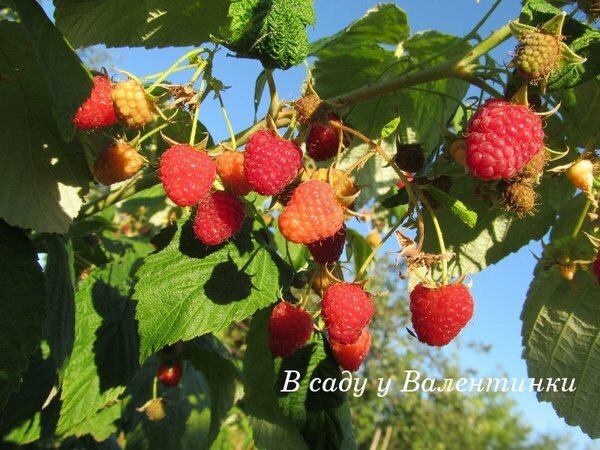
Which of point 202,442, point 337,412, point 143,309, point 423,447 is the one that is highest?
point 143,309

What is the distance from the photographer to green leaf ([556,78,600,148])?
1.28 metres

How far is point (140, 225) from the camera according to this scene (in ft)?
11.4

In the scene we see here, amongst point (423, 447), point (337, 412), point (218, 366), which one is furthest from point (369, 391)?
point (337, 412)

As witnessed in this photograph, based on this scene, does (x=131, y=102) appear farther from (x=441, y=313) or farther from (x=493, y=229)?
(x=493, y=229)

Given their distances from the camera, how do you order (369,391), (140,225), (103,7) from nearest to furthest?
1. (103,7)
2. (140,225)
3. (369,391)

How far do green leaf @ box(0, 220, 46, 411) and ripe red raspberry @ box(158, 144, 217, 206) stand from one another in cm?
31

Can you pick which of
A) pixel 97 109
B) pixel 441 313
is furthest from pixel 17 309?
pixel 441 313

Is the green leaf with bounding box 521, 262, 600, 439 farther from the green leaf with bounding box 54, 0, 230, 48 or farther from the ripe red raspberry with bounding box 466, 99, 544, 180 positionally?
the green leaf with bounding box 54, 0, 230, 48

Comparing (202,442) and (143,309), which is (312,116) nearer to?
(143,309)

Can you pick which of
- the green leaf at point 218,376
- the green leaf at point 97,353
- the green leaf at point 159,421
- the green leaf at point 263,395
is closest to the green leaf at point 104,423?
the green leaf at point 159,421

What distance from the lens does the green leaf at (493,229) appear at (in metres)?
1.43

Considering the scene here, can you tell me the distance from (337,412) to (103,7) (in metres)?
0.99

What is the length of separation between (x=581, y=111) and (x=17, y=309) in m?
1.20

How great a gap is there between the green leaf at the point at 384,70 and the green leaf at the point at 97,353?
0.75 meters
